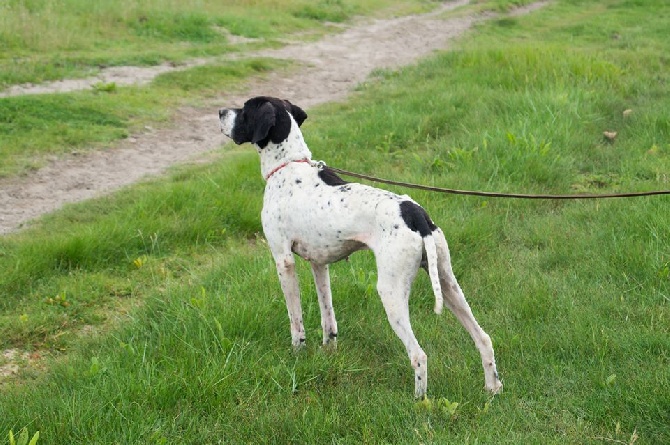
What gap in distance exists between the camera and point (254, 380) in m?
3.62

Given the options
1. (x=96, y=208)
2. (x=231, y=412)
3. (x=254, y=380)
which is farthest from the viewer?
(x=96, y=208)

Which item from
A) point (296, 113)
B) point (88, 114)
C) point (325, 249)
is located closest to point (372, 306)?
A: point (325, 249)

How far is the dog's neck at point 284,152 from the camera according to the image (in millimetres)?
3996

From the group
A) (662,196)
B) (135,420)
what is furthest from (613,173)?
(135,420)

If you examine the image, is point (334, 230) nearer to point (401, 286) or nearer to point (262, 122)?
point (401, 286)

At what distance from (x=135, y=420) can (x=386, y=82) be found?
28.5ft

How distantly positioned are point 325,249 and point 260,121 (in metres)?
0.78

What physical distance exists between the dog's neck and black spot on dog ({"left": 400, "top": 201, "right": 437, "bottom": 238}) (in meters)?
0.84

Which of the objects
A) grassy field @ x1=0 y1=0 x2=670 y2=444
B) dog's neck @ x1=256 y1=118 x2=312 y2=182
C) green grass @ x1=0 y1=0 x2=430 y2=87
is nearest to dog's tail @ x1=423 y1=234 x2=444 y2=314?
grassy field @ x1=0 y1=0 x2=670 y2=444

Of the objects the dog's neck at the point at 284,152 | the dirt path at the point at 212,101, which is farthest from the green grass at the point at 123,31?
the dog's neck at the point at 284,152

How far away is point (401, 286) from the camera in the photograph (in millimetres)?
3363

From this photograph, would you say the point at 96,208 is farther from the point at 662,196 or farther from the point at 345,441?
the point at 662,196

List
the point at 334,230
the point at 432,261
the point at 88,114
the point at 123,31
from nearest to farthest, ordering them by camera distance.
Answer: the point at 432,261 < the point at 334,230 < the point at 88,114 < the point at 123,31

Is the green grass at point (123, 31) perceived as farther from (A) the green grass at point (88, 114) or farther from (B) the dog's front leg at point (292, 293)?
(B) the dog's front leg at point (292, 293)
